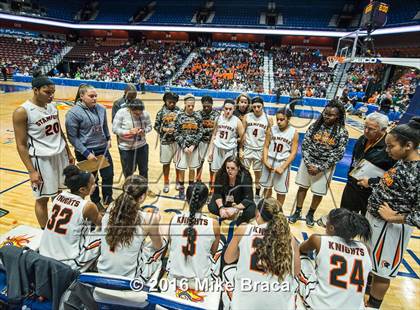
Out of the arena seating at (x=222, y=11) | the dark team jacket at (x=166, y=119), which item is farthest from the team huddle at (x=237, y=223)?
the arena seating at (x=222, y=11)

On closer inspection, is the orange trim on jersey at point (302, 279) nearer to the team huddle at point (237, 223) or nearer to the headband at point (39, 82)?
the team huddle at point (237, 223)

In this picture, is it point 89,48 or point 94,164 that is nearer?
point 94,164

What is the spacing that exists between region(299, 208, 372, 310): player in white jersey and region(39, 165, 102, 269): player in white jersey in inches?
71.2

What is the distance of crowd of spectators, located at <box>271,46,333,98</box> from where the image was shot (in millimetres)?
16892

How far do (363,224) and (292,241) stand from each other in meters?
0.58

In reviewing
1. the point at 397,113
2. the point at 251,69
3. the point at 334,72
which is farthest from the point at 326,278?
the point at 251,69

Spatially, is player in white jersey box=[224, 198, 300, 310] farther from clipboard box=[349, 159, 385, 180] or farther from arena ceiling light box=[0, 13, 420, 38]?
arena ceiling light box=[0, 13, 420, 38]

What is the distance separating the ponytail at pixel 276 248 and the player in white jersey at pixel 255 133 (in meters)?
1.99

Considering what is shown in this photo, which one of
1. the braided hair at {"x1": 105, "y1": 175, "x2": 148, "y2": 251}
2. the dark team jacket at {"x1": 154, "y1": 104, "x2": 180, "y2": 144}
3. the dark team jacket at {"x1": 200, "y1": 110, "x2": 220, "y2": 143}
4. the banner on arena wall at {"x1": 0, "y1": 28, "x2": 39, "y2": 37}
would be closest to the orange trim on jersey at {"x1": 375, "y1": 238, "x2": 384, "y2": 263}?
the braided hair at {"x1": 105, "y1": 175, "x2": 148, "y2": 251}

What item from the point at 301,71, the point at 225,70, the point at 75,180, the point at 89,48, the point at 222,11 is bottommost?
the point at 75,180

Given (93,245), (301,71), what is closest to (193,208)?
(93,245)

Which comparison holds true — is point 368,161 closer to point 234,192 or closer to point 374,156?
point 374,156

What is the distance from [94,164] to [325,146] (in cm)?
282

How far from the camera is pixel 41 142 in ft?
8.81
